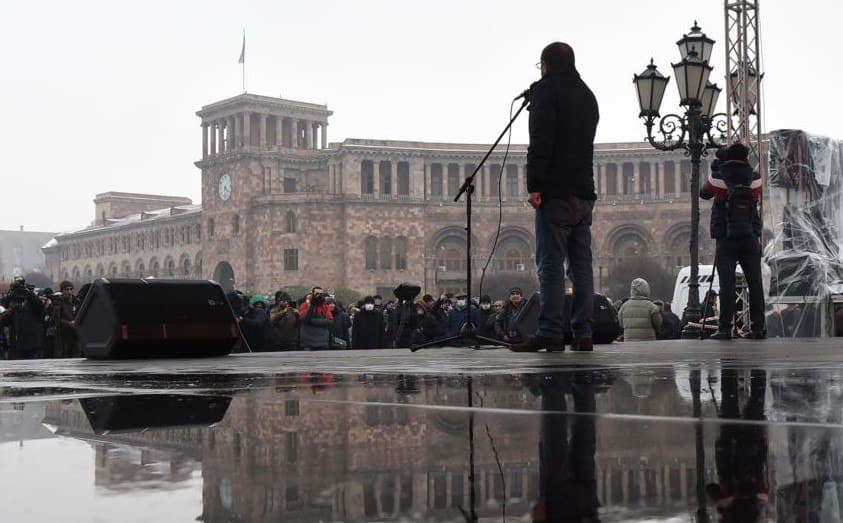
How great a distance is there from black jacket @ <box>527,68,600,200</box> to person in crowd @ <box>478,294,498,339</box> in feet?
23.8

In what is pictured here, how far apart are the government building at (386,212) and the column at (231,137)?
16 centimetres

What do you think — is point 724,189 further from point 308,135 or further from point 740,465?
point 308,135

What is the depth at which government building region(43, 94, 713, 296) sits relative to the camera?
6606 cm

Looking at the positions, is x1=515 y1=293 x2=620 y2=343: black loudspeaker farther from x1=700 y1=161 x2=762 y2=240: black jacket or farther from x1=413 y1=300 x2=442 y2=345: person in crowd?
x1=413 y1=300 x2=442 y2=345: person in crowd

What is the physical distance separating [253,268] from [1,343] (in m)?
57.9

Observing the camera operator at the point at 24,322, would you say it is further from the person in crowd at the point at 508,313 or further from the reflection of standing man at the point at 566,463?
the reflection of standing man at the point at 566,463

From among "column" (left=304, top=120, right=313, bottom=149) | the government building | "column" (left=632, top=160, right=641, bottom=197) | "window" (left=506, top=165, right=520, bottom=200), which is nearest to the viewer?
→ the government building

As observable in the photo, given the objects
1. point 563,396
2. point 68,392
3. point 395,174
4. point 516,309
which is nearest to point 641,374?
point 563,396

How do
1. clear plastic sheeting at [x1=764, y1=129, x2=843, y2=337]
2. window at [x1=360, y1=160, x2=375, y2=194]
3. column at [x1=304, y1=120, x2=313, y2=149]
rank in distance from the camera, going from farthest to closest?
column at [x1=304, y1=120, x2=313, y2=149]
window at [x1=360, y1=160, x2=375, y2=194]
clear plastic sheeting at [x1=764, y1=129, x2=843, y2=337]

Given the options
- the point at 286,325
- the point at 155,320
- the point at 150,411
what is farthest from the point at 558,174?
the point at 286,325

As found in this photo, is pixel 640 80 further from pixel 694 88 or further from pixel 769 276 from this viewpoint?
pixel 769 276

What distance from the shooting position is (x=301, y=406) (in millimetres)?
2590

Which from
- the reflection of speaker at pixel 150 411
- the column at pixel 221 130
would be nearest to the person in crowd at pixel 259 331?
the reflection of speaker at pixel 150 411

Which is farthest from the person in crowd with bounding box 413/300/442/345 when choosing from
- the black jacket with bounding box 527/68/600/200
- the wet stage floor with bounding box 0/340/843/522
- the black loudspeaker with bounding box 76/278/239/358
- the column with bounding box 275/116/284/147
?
the column with bounding box 275/116/284/147
